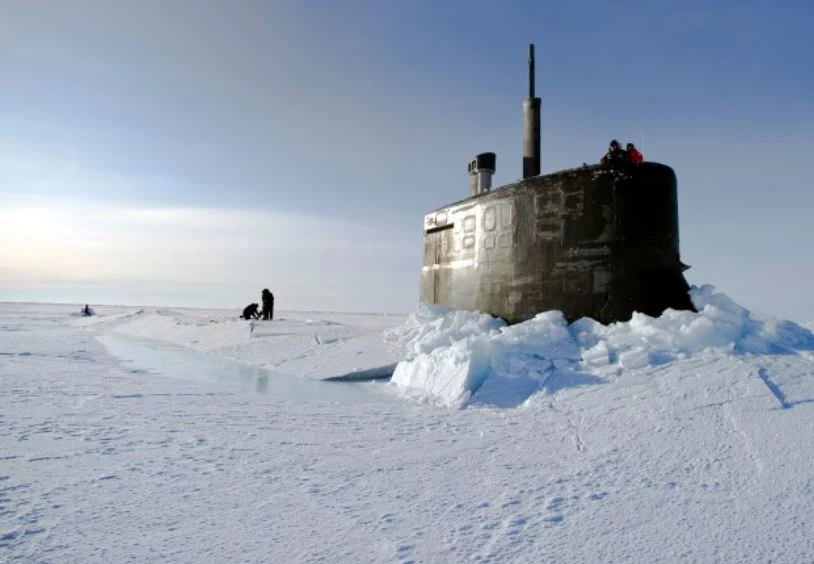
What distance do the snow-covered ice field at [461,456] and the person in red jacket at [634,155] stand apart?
70.4 inches

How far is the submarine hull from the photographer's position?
6387mm

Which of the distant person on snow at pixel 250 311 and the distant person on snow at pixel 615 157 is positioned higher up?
the distant person on snow at pixel 615 157

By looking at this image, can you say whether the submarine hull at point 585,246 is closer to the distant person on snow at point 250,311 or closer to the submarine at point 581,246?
the submarine at point 581,246

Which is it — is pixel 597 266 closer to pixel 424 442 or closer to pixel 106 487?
pixel 424 442

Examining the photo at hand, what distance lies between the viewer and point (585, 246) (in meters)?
6.62

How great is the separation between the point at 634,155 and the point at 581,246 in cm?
127

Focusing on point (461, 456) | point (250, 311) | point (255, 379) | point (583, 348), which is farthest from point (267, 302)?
point (461, 456)

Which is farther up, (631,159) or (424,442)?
(631,159)

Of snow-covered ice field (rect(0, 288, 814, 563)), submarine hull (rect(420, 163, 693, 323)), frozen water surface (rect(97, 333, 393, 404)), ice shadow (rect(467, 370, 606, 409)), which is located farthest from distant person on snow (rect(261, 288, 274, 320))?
ice shadow (rect(467, 370, 606, 409))

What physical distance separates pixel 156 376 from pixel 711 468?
711cm

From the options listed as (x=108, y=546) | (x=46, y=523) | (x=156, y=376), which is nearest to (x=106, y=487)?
(x=46, y=523)

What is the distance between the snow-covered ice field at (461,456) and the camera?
2377 mm

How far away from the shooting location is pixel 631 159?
21.2 feet

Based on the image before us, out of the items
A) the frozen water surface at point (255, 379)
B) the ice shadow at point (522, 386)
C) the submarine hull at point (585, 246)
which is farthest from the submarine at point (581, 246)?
the frozen water surface at point (255, 379)
